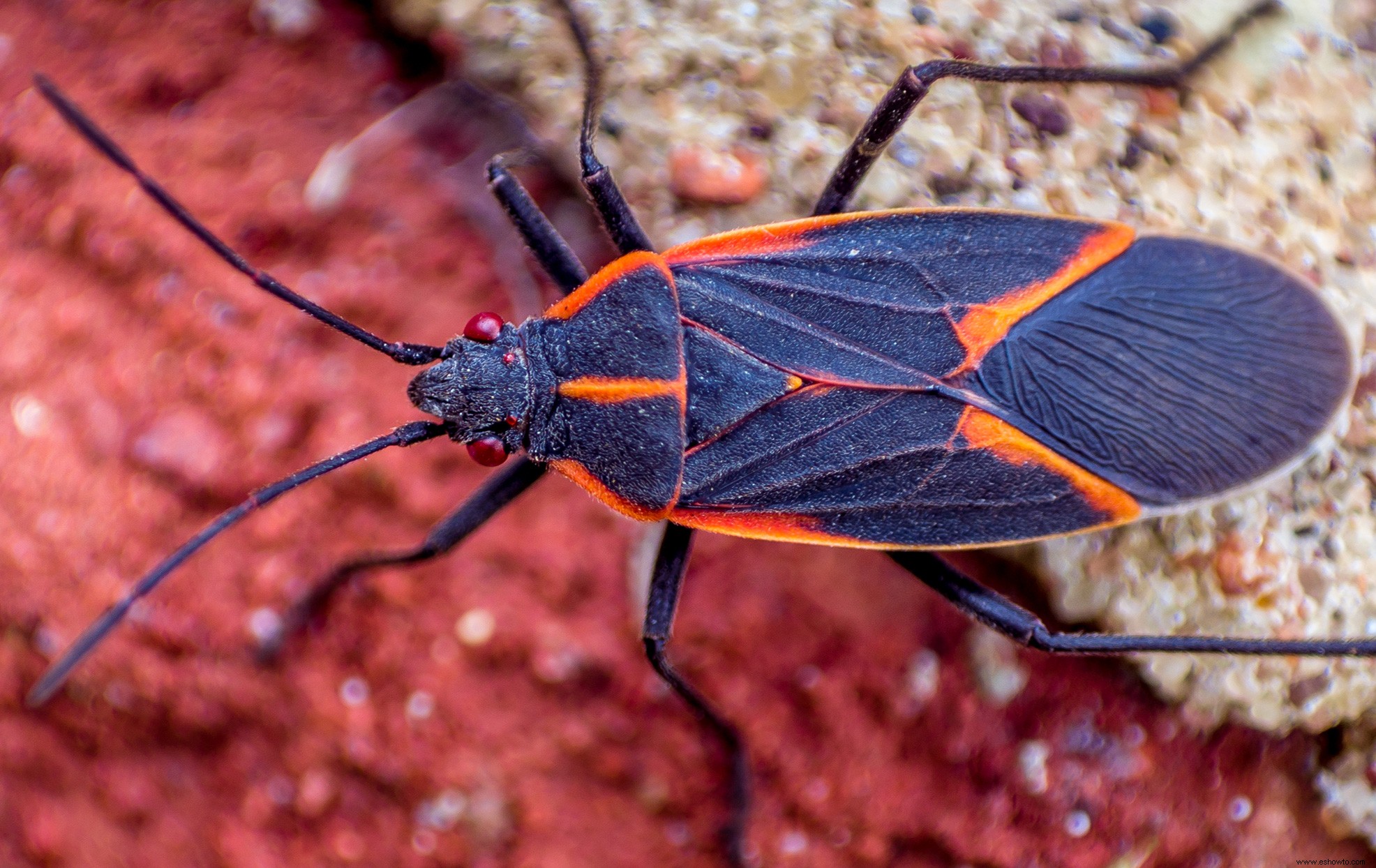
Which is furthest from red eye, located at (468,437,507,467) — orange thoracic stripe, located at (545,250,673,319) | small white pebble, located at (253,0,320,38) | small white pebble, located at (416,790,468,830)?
small white pebble, located at (253,0,320,38)

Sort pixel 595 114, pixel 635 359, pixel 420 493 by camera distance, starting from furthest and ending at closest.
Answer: pixel 420 493
pixel 595 114
pixel 635 359

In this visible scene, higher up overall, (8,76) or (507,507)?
(8,76)

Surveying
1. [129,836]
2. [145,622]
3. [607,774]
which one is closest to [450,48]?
[145,622]

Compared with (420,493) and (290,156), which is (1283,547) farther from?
(290,156)

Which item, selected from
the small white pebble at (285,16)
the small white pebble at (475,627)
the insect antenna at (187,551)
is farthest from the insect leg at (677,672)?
the small white pebble at (285,16)

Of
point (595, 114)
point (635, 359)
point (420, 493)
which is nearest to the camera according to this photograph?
point (635, 359)

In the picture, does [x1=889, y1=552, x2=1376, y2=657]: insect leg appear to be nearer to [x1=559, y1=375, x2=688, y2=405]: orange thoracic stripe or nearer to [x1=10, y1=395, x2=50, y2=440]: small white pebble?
[x1=559, y1=375, x2=688, y2=405]: orange thoracic stripe
